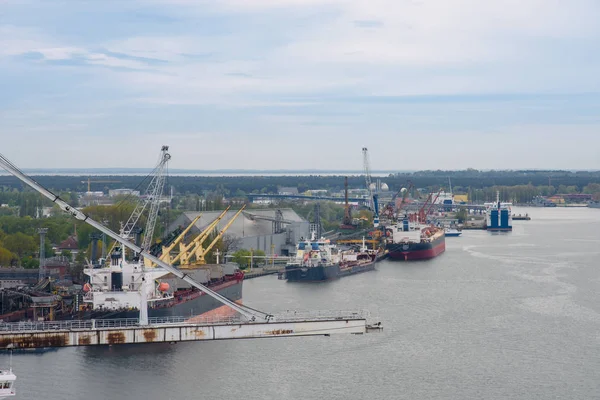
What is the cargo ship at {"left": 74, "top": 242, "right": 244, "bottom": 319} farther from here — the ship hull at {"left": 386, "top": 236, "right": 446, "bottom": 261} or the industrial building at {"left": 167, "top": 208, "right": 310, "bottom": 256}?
the ship hull at {"left": 386, "top": 236, "right": 446, "bottom": 261}

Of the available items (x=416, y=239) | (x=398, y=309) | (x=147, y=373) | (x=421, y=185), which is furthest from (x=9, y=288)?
(x=421, y=185)

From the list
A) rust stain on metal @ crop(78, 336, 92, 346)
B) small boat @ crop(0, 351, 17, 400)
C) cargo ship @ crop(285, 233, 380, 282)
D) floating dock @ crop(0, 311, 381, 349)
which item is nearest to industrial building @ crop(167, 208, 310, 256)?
cargo ship @ crop(285, 233, 380, 282)

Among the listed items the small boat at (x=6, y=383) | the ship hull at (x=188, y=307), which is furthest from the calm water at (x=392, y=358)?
the small boat at (x=6, y=383)

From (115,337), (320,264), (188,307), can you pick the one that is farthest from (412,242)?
(115,337)

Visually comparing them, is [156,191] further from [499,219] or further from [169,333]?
[499,219]

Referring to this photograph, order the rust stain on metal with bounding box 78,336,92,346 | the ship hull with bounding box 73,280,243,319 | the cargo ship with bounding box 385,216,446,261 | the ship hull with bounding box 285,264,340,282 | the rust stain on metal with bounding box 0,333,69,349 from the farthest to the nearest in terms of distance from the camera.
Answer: the cargo ship with bounding box 385,216,446,261 < the ship hull with bounding box 285,264,340,282 < the ship hull with bounding box 73,280,243,319 < the rust stain on metal with bounding box 78,336,92,346 < the rust stain on metal with bounding box 0,333,69,349

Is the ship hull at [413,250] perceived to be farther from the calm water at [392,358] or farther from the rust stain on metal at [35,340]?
the rust stain on metal at [35,340]
